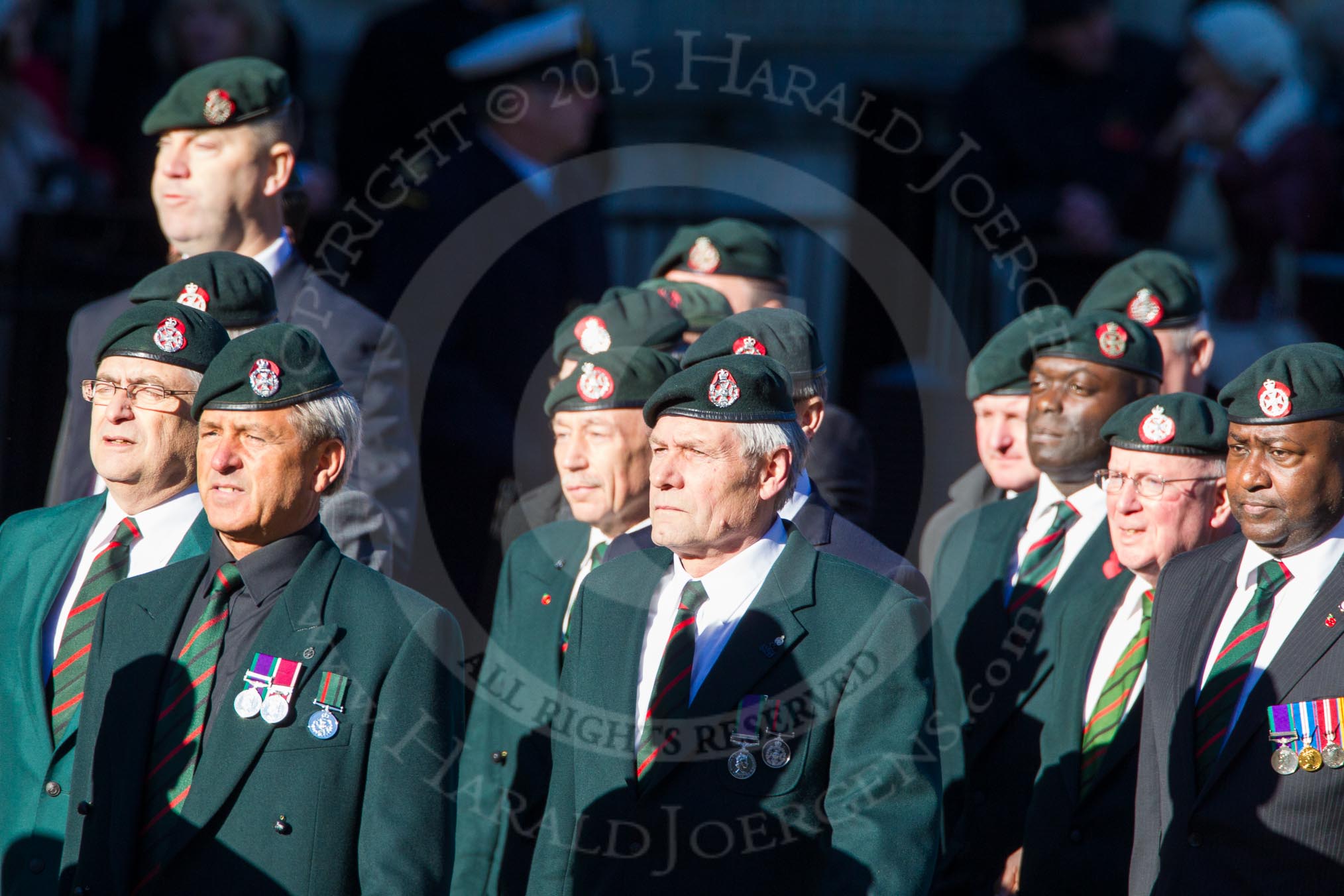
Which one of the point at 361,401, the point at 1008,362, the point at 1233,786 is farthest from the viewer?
the point at 1008,362

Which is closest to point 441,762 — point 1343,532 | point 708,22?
point 1343,532

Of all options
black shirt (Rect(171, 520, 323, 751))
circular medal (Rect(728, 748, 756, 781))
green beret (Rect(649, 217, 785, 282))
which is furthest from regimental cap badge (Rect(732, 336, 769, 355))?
green beret (Rect(649, 217, 785, 282))

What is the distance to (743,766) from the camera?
4.16 m

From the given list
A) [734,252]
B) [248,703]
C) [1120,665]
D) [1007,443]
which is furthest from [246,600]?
[734,252]

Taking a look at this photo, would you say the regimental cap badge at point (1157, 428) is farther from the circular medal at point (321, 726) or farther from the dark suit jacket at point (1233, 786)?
the circular medal at point (321, 726)

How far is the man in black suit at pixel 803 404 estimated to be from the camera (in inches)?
194

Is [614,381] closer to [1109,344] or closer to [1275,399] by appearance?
[1109,344]

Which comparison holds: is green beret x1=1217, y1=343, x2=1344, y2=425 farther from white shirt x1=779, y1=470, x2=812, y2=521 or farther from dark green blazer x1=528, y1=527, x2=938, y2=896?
white shirt x1=779, y1=470, x2=812, y2=521

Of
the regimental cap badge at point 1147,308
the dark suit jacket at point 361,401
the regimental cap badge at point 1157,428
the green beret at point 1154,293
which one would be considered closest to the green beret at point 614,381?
the dark suit jacket at point 361,401

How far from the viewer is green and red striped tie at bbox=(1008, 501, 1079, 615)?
5.56 metres

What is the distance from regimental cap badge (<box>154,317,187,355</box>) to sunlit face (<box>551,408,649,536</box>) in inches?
45.4

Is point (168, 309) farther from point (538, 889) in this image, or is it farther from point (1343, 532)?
point (1343, 532)

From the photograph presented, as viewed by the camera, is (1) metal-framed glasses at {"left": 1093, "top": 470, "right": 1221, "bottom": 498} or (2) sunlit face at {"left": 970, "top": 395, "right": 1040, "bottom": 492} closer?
(1) metal-framed glasses at {"left": 1093, "top": 470, "right": 1221, "bottom": 498}

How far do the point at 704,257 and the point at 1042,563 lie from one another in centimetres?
177
